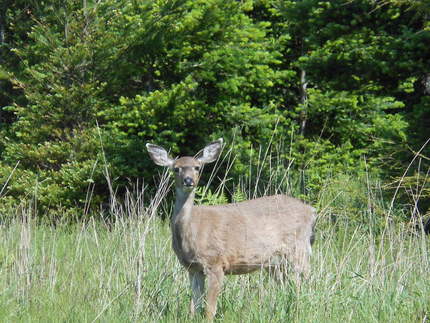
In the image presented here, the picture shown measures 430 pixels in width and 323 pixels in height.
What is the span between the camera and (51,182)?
12289mm

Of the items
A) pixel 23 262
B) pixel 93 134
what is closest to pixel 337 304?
pixel 23 262

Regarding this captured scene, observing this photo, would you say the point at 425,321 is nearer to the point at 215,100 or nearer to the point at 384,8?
the point at 384,8

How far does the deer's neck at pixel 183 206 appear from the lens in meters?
5.98

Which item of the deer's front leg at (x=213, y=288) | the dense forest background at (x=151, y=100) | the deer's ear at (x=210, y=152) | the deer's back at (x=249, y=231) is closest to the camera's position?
the deer's front leg at (x=213, y=288)

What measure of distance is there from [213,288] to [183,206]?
74 centimetres

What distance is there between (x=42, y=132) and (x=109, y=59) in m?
1.63

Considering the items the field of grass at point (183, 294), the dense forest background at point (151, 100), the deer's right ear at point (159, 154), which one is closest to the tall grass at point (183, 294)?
the field of grass at point (183, 294)

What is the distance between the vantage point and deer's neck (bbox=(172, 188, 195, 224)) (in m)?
5.98

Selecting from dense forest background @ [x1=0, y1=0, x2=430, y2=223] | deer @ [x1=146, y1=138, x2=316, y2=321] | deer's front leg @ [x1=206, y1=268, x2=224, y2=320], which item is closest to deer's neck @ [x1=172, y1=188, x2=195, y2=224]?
deer @ [x1=146, y1=138, x2=316, y2=321]

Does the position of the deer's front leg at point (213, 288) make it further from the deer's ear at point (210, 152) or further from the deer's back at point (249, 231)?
the deer's ear at point (210, 152)

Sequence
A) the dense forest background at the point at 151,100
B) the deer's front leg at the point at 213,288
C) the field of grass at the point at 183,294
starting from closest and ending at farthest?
the field of grass at the point at 183,294 < the deer's front leg at the point at 213,288 < the dense forest background at the point at 151,100

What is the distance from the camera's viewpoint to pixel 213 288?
222 inches

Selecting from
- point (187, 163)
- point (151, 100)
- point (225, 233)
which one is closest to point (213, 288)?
point (225, 233)

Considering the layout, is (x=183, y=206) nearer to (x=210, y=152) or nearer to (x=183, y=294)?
(x=210, y=152)
